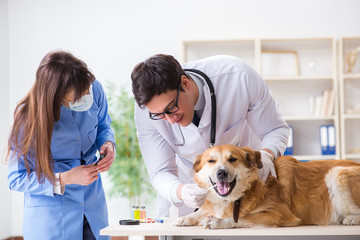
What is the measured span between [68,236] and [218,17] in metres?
4.02

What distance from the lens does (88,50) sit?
5.50 meters

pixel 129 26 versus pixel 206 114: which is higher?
pixel 129 26

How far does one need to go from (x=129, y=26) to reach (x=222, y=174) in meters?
4.21

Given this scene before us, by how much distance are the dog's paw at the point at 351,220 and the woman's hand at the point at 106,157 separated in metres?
1.06

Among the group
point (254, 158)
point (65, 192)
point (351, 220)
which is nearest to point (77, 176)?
point (65, 192)

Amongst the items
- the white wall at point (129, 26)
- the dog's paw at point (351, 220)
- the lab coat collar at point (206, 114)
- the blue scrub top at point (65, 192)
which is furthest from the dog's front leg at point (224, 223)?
the white wall at point (129, 26)

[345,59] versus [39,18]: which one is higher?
[39,18]

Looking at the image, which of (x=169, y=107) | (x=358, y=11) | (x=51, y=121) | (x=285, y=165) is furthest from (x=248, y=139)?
(x=358, y=11)

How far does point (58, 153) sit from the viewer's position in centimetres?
196

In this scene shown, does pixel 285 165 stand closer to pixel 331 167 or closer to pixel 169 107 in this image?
pixel 331 167

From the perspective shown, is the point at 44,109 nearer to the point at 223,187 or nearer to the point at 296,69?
the point at 223,187

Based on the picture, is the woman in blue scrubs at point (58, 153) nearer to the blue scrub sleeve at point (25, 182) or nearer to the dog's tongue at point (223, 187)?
the blue scrub sleeve at point (25, 182)

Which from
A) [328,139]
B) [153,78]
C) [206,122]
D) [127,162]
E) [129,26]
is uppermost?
[129,26]

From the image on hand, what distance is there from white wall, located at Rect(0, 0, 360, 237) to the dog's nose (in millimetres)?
3848
